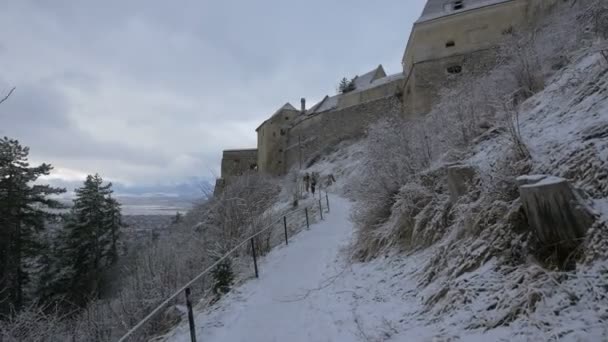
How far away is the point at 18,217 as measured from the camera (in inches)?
656

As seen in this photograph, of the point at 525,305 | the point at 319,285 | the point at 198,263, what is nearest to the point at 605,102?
the point at 525,305

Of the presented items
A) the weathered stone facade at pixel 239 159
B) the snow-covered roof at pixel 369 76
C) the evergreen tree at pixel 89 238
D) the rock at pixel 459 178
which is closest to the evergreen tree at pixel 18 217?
the evergreen tree at pixel 89 238

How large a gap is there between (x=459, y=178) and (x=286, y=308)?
3196mm

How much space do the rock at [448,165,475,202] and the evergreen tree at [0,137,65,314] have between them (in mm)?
19754

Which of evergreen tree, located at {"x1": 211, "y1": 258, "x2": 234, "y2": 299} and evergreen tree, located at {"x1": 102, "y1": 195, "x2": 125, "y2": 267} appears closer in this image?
evergreen tree, located at {"x1": 211, "y1": 258, "x2": 234, "y2": 299}

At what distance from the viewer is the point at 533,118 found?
471cm

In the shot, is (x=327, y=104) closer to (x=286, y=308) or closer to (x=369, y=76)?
(x=369, y=76)

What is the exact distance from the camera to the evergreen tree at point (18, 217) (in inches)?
617

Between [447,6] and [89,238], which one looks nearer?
[447,6]

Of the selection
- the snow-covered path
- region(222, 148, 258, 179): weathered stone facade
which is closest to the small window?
the snow-covered path

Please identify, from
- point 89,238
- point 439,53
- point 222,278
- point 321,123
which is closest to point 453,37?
point 439,53

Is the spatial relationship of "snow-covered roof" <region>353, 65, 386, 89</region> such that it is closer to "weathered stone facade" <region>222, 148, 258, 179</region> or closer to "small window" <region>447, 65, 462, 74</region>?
"small window" <region>447, 65, 462, 74</region>

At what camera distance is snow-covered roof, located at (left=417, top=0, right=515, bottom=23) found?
20938mm

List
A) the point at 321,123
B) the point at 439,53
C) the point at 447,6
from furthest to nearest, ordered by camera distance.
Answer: the point at 321,123
the point at 447,6
the point at 439,53
